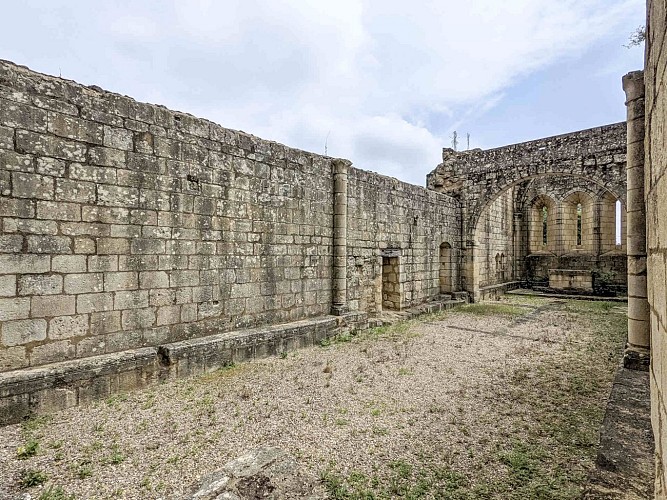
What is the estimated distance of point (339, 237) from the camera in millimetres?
8578

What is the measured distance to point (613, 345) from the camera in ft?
25.3

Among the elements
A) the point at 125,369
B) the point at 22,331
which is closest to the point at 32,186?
the point at 22,331

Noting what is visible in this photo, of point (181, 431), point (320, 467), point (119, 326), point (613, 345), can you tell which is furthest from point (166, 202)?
point (613, 345)

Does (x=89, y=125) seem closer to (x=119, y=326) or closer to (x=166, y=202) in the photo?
(x=166, y=202)

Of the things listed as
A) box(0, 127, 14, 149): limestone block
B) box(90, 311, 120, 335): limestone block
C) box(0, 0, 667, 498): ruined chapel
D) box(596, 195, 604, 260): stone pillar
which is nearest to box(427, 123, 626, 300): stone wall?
box(596, 195, 604, 260): stone pillar

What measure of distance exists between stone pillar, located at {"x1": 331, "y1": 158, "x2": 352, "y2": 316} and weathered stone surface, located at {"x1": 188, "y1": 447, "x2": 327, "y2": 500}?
527 cm

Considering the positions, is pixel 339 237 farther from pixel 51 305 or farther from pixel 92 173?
pixel 51 305

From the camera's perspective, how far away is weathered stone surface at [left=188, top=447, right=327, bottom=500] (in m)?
2.85

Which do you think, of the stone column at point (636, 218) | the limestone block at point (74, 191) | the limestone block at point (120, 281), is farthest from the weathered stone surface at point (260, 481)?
the stone column at point (636, 218)

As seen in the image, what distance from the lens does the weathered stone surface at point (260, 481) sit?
285 centimetres

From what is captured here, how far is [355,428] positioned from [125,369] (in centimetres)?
320

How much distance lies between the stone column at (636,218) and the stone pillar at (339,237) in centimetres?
522

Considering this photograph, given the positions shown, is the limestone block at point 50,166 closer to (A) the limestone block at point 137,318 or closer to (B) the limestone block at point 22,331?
(B) the limestone block at point 22,331

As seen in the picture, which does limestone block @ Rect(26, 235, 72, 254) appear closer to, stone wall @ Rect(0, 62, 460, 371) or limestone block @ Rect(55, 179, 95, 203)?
stone wall @ Rect(0, 62, 460, 371)
